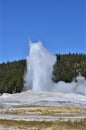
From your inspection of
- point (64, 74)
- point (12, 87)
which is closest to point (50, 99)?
point (12, 87)

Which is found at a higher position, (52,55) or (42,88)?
(52,55)

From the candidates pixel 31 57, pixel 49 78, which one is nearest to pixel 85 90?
pixel 49 78

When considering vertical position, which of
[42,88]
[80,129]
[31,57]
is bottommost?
[80,129]

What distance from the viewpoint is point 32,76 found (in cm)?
11838

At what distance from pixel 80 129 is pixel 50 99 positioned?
55.7m

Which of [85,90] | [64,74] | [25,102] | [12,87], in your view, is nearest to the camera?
[25,102]

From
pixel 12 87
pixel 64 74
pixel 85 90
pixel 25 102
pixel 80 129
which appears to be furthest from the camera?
pixel 64 74

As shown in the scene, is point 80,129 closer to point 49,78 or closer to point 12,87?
point 49,78

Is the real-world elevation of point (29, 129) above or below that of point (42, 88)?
below

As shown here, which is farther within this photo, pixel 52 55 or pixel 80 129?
pixel 52 55

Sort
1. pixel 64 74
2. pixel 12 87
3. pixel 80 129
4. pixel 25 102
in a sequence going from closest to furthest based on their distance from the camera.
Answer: pixel 80 129 → pixel 25 102 → pixel 12 87 → pixel 64 74

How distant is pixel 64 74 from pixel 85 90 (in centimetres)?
6717

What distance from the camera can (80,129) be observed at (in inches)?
1344

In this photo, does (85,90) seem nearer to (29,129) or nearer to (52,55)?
(52,55)
